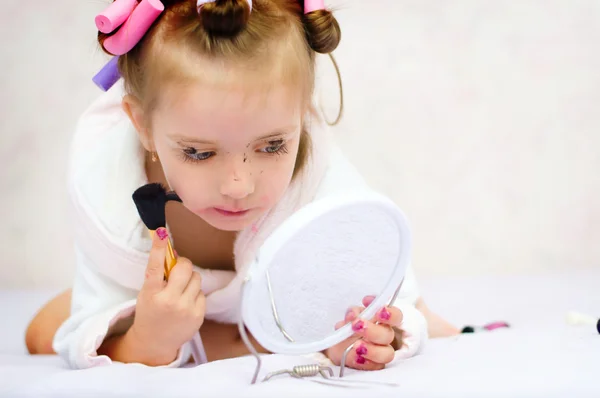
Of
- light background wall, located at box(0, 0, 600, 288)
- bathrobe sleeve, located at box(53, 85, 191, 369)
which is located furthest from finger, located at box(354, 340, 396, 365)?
light background wall, located at box(0, 0, 600, 288)

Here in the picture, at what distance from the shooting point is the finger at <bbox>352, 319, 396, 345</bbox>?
757 mm

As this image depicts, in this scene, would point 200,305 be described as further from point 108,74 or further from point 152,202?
point 108,74

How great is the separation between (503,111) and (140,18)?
1004mm

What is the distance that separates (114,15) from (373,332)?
384mm

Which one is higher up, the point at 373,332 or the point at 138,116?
the point at 138,116

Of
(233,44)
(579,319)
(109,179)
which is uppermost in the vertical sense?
(233,44)

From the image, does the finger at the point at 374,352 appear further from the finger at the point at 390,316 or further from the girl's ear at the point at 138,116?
the girl's ear at the point at 138,116

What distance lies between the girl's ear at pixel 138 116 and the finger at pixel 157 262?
118 mm

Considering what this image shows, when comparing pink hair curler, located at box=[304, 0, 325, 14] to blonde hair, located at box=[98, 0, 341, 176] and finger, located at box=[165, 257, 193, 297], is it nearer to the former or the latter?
blonde hair, located at box=[98, 0, 341, 176]

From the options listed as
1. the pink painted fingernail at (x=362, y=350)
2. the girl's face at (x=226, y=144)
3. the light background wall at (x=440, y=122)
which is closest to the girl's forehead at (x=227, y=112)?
the girl's face at (x=226, y=144)

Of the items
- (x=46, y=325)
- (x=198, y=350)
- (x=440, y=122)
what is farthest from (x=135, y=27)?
(x=440, y=122)

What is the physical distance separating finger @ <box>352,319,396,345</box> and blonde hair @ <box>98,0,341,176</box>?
0.23 metres

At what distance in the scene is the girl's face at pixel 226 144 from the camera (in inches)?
29.5

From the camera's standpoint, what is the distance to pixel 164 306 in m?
0.80
